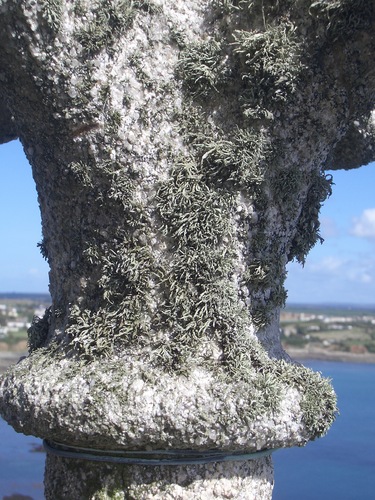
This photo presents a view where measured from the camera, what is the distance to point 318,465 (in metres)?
8.89

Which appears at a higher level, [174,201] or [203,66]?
[203,66]

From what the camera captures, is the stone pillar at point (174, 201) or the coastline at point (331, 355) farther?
the coastline at point (331, 355)

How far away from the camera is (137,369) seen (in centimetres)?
165

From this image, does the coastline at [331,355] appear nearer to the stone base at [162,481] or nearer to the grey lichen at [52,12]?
the stone base at [162,481]

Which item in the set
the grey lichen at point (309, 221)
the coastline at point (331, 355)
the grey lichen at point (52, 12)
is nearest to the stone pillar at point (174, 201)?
the grey lichen at point (52, 12)

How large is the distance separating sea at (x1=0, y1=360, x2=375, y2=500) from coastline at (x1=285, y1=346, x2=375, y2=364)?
16948mm

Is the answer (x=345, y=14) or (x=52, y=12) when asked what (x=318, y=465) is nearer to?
(x=345, y=14)

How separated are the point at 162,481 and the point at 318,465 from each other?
304 inches

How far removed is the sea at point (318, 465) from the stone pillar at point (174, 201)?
195 inches

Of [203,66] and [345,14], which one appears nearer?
[345,14]

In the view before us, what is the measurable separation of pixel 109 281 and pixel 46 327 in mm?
359

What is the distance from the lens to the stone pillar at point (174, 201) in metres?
1.62

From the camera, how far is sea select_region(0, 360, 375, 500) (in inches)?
293

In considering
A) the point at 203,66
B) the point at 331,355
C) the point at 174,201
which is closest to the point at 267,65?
the point at 203,66
